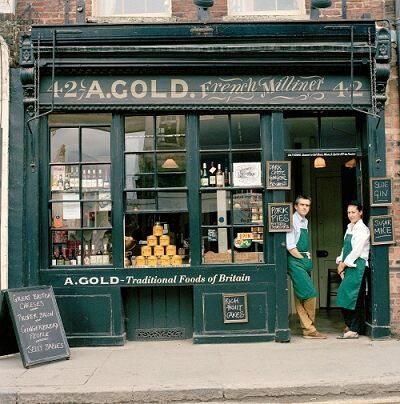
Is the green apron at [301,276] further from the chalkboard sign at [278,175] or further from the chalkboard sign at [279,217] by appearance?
the chalkboard sign at [278,175]

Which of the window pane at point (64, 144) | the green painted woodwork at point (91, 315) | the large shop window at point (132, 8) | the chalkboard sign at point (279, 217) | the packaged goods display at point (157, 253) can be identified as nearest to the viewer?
the green painted woodwork at point (91, 315)

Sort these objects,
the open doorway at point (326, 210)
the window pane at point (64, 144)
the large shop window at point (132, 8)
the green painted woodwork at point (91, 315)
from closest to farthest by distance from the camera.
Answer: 1. the green painted woodwork at point (91, 315)
2. the window pane at point (64, 144)
3. the large shop window at point (132, 8)
4. the open doorway at point (326, 210)

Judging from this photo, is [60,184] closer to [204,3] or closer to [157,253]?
[157,253]

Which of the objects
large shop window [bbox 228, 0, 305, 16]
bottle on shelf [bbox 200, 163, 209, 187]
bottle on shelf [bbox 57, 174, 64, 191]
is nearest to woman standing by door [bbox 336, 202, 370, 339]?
bottle on shelf [bbox 200, 163, 209, 187]

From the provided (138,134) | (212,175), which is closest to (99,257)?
(138,134)

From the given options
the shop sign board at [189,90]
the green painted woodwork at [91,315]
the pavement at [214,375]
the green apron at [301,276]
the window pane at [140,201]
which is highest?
the shop sign board at [189,90]

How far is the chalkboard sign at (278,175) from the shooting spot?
8031 millimetres

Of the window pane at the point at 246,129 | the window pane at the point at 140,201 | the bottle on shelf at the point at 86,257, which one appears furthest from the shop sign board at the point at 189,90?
the bottle on shelf at the point at 86,257

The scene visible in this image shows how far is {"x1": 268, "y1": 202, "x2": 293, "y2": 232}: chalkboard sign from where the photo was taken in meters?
8.02

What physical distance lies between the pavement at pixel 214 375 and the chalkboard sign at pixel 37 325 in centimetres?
14

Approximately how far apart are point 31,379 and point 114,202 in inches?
108

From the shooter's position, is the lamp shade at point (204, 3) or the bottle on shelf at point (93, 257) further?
the bottle on shelf at point (93, 257)

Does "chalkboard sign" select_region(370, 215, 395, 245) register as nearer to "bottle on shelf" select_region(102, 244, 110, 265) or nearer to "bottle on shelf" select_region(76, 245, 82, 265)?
Result: "bottle on shelf" select_region(102, 244, 110, 265)

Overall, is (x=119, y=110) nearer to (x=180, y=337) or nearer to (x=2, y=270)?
(x=2, y=270)
